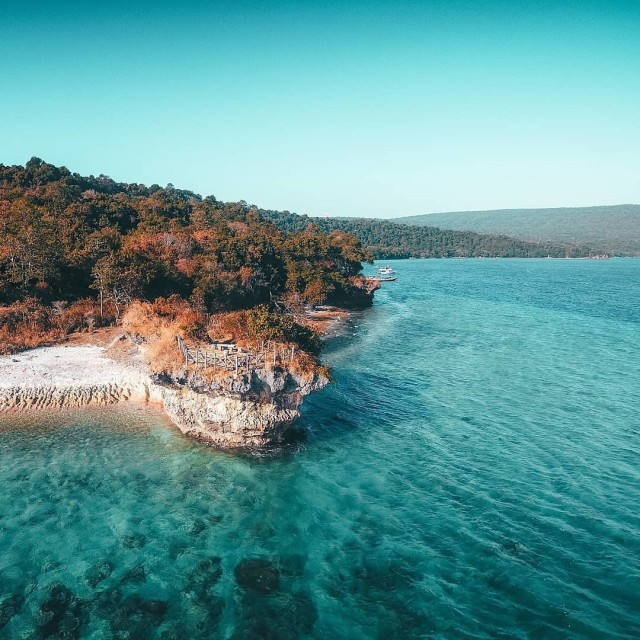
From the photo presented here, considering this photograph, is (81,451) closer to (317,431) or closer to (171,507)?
(171,507)

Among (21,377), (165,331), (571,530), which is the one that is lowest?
(571,530)

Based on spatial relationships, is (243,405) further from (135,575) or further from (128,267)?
(128,267)

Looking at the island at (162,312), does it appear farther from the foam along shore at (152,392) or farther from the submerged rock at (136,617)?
the submerged rock at (136,617)

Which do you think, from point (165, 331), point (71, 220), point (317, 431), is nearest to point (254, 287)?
point (71, 220)

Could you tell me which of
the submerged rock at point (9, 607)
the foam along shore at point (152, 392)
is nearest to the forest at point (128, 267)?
the foam along shore at point (152, 392)

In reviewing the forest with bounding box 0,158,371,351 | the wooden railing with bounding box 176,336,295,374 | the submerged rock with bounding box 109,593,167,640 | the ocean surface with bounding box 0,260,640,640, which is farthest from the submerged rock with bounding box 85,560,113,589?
the forest with bounding box 0,158,371,351

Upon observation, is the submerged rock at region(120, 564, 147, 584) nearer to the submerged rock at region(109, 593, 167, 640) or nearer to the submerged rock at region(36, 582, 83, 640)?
the submerged rock at region(109, 593, 167, 640)
